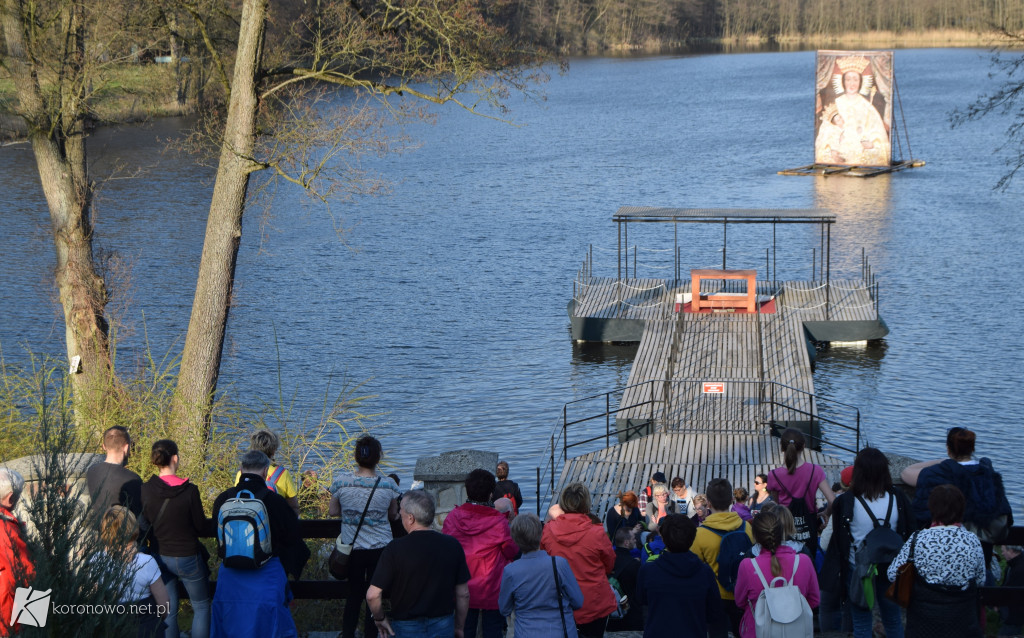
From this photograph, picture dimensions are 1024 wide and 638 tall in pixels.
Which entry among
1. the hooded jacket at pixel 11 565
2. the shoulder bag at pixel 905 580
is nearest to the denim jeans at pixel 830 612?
the shoulder bag at pixel 905 580

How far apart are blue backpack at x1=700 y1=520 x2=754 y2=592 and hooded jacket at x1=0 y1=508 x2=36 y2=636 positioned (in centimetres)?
398

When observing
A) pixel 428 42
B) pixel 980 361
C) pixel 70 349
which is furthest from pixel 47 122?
pixel 980 361

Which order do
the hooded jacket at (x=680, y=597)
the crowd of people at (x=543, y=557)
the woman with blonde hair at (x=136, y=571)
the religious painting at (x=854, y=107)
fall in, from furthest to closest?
the religious painting at (x=854, y=107) < the hooded jacket at (x=680, y=597) < the crowd of people at (x=543, y=557) < the woman with blonde hair at (x=136, y=571)

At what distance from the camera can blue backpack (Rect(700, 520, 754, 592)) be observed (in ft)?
22.3

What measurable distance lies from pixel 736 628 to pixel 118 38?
37.0ft

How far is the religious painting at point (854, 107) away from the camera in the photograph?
176 feet

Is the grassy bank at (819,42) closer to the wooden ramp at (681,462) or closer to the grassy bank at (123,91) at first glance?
the wooden ramp at (681,462)

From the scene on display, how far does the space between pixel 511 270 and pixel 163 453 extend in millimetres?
31848

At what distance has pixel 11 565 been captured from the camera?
15.4ft

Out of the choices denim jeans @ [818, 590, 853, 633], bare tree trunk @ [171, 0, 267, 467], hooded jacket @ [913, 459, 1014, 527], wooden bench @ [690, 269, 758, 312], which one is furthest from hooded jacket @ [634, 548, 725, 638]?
wooden bench @ [690, 269, 758, 312]

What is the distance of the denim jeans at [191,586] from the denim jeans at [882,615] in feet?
13.0

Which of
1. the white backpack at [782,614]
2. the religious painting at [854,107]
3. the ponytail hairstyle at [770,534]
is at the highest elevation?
the religious painting at [854,107]

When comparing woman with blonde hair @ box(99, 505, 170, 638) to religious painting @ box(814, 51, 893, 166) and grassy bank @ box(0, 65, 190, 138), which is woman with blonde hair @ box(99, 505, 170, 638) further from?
religious painting @ box(814, 51, 893, 166)

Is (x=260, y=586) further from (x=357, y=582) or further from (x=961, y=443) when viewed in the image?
(x=961, y=443)
